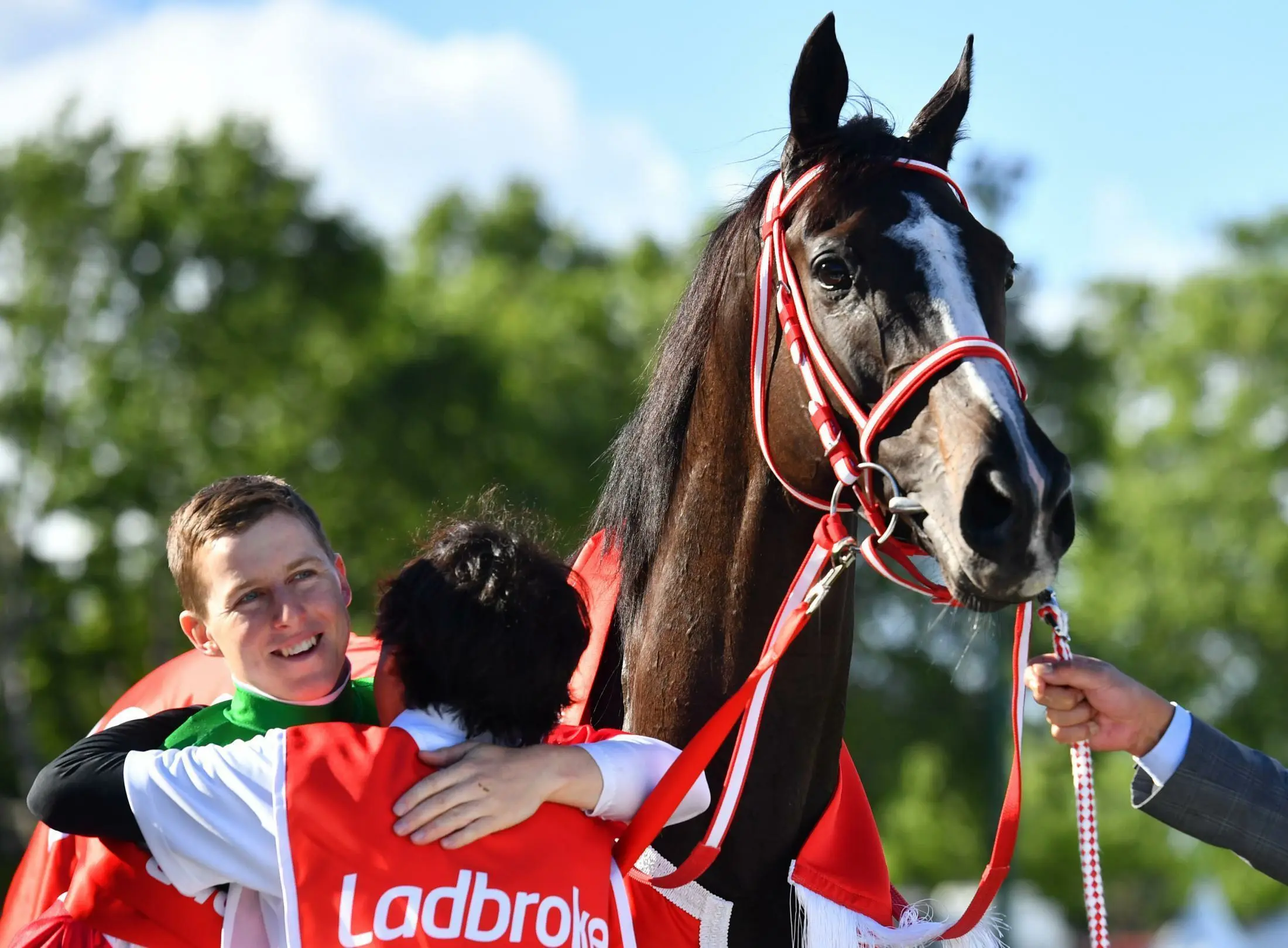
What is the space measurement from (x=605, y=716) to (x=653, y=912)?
1.63ft

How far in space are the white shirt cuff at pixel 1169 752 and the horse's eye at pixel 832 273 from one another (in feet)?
3.69

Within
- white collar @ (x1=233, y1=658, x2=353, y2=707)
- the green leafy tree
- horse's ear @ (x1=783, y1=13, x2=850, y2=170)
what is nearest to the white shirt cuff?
horse's ear @ (x1=783, y1=13, x2=850, y2=170)

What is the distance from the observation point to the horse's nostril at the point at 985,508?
88.8 inches

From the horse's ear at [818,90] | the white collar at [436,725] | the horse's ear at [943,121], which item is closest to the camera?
the white collar at [436,725]

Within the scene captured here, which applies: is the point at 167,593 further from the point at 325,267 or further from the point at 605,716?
the point at 605,716

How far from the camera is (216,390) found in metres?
18.9

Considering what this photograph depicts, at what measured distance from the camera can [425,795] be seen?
2.08m

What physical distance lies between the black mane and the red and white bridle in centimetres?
11

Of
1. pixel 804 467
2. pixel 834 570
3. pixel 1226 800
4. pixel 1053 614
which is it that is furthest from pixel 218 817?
pixel 1226 800

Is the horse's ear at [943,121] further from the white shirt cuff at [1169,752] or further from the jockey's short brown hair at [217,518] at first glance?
the jockey's short brown hair at [217,518]

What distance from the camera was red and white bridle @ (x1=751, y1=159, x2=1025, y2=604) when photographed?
2.46m

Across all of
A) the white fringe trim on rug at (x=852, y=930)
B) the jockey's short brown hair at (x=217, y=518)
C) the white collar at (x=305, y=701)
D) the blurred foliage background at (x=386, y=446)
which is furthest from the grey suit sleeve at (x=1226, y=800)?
the blurred foliage background at (x=386, y=446)

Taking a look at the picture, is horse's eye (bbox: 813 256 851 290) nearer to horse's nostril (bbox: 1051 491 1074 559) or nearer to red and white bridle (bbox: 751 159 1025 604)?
red and white bridle (bbox: 751 159 1025 604)

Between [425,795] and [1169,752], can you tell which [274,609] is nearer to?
[425,795]
